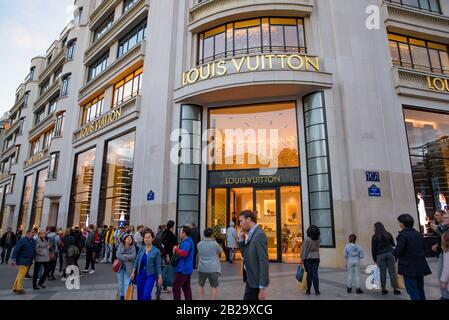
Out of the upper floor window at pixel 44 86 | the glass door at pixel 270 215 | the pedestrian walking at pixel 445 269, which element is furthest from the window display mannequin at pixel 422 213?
the upper floor window at pixel 44 86

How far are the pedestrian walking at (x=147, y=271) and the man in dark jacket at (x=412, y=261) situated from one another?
4546 mm

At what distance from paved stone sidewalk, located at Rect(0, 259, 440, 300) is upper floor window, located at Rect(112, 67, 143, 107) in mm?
11870

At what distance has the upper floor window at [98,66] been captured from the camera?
77.2 ft

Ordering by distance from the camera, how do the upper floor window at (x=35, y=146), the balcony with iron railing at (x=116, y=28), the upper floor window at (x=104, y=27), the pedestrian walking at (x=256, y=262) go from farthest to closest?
1. the upper floor window at (x=35, y=146)
2. the upper floor window at (x=104, y=27)
3. the balcony with iron railing at (x=116, y=28)
4. the pedestrian walking at (x=256, y=262)

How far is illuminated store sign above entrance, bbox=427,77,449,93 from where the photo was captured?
15.1 meters

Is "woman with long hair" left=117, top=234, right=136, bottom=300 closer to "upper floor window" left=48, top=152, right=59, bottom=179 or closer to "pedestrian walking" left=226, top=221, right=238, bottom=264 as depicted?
"pedestrian walking" left=226, top=221, right=238, bottom=264

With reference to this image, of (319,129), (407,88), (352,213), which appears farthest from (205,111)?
(407,88)

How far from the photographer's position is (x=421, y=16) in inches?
638

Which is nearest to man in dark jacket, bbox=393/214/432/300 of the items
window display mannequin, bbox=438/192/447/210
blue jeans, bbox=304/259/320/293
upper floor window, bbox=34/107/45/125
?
blue jeans, bbox=304/259/320/293

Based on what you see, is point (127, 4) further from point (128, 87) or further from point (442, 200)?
point (442, 200)

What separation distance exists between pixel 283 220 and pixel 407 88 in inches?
344

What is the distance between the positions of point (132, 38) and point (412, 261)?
20802mm

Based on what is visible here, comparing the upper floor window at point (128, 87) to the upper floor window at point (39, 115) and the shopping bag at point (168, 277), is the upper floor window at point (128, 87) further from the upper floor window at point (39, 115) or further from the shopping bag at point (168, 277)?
the upper floor window at point (39, 115)
